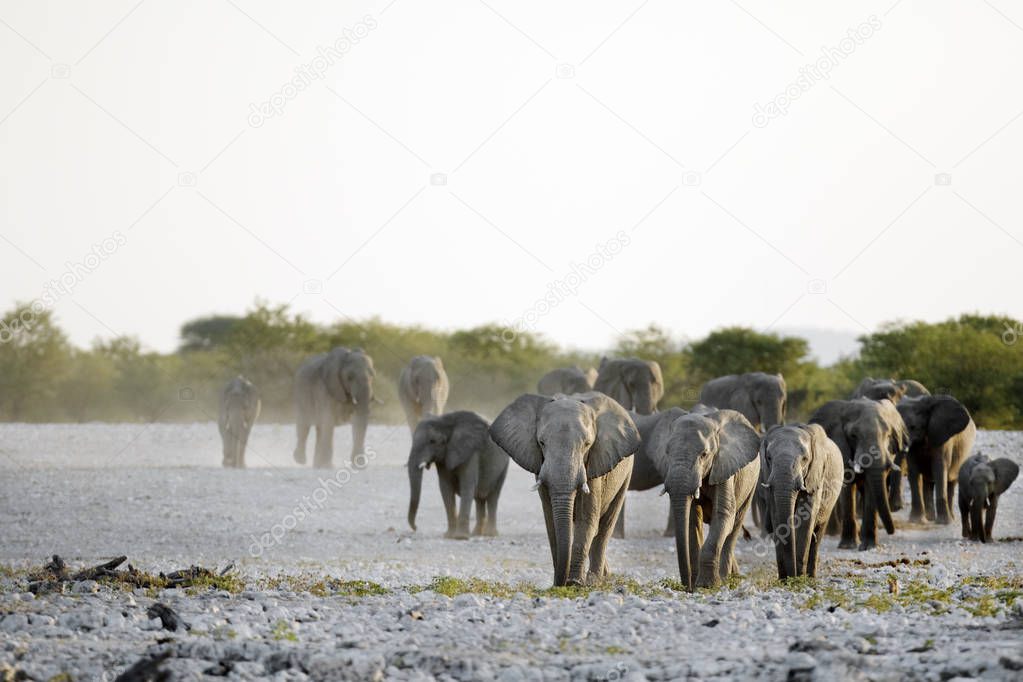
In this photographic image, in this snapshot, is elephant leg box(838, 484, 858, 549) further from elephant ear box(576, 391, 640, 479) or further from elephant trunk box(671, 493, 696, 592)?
elephant trunk box(671, 493, 696, 592)

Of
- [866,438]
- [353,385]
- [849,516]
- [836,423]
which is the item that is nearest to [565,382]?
[353,385]

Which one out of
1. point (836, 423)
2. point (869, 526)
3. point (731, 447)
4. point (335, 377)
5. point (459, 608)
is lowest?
point (459, 608)

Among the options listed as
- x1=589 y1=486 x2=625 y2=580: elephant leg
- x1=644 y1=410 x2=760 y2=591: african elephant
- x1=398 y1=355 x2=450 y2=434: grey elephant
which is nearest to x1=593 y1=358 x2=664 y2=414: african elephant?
x1=398 y1=355 x2=450 y2=434: grey elephant

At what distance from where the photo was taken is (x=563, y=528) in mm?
14102

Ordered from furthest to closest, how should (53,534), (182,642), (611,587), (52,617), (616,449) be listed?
(53,534) → (616,449) → (611,587) → (52,617) → (182,642)

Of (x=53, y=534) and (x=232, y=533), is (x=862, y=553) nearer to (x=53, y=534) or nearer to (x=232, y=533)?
(x=232, y=533)

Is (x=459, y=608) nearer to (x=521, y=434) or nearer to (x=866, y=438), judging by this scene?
(x=521, y=434)

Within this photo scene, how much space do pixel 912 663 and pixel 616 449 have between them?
5.70 metres

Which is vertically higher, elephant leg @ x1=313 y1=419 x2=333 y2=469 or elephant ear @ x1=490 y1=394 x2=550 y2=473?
elephant leg @ x1=313 y1=419 x2=333 y2=469

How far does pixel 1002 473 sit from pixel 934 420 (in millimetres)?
1986

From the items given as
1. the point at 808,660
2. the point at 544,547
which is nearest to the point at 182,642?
the point at 808,660

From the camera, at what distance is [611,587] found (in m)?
13.9

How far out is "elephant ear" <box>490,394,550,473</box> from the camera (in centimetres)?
1505

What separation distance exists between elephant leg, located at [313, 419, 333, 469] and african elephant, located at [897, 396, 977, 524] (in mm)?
14195
